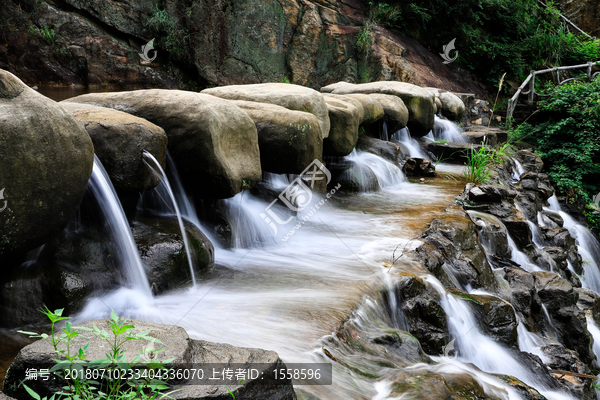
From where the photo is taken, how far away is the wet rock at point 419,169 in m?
7.78

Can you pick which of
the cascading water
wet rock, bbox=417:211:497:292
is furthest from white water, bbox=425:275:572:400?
the cascading water

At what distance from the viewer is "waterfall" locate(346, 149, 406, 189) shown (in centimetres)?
698

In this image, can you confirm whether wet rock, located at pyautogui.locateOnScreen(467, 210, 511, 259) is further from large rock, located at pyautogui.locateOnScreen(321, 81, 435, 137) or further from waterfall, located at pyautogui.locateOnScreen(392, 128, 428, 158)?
large rock, located at pyautogui.locateOnScreen(321, 81, 435, 137)

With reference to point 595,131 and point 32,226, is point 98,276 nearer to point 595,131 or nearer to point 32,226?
point 32,226

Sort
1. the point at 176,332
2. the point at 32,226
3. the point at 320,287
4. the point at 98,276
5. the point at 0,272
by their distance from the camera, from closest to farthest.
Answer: the point at 176,332
the point at 32,226
the point at 0,272
the point at 98,276
the point at 320,287

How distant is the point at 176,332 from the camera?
6.35ft

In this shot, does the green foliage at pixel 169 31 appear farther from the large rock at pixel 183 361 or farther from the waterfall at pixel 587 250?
the large rock at pixel 183 361

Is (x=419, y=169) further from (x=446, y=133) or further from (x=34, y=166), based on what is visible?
(x=34, y=166)

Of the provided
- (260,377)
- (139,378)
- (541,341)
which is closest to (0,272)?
(139,378)

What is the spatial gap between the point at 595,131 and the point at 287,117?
1056cm

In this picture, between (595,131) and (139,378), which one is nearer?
(139,378)

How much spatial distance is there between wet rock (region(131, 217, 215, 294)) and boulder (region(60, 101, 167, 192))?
33cm

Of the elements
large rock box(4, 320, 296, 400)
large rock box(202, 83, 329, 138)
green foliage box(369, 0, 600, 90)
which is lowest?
large rock box(4, 320, 296, 400)

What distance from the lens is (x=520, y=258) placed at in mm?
5738
